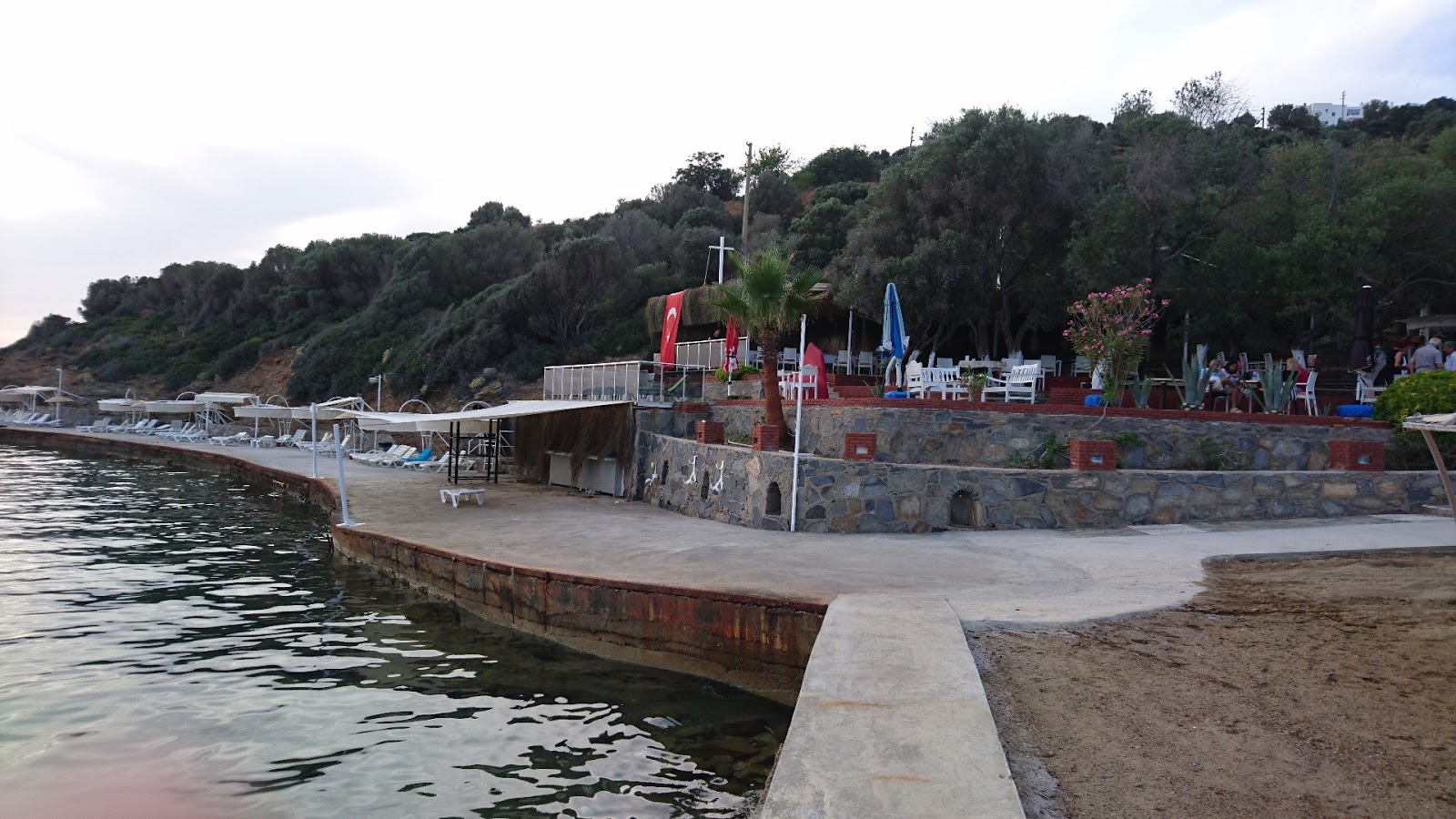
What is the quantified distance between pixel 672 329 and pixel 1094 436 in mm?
13646

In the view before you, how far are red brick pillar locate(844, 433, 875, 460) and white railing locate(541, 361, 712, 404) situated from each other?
6220 millimetres

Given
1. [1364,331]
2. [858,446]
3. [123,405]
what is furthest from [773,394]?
[123,405]

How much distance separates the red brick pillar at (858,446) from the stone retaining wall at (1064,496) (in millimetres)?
238

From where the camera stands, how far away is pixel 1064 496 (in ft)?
37.4

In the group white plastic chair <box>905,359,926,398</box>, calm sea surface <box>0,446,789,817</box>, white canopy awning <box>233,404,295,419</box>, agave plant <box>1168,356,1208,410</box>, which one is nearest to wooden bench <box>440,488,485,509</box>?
calm sea surface <box>0,446,789,817</box>

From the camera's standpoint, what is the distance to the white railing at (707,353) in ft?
69.9

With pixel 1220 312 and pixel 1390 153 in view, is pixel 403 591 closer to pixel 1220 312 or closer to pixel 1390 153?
pixel 1220 312

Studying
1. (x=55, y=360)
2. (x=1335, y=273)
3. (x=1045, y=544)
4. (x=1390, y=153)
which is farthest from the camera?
(x=55, y=360)

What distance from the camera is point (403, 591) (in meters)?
11.6

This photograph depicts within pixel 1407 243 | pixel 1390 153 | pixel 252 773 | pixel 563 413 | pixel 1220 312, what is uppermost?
pixel 1390 153

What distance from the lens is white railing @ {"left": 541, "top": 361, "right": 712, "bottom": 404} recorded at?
60.0ft

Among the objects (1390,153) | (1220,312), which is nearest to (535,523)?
(1220,312)

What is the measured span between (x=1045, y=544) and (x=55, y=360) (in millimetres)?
66808

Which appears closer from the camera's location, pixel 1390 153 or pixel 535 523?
pixel 535 523
